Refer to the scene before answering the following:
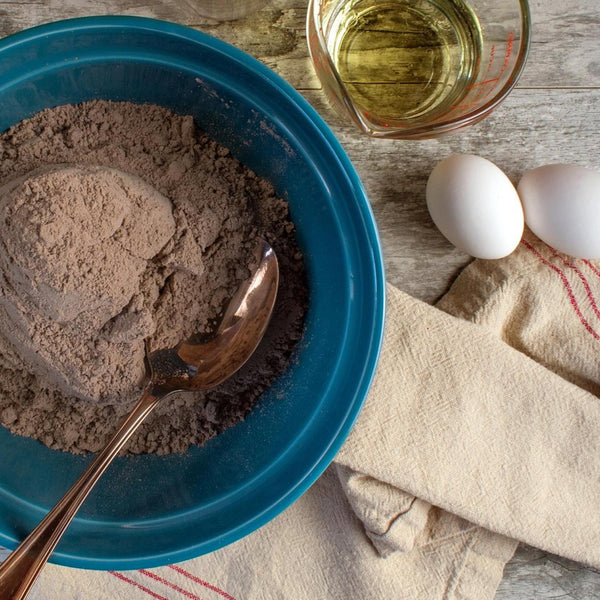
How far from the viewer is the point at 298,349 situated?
2.78ft

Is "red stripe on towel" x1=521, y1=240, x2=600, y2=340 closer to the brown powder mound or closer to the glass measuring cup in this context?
the glass measuring cup

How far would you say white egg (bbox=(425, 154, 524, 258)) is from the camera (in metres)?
0.84

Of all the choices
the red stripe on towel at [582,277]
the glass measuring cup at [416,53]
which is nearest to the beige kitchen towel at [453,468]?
the red stripe on towel at [582,277]

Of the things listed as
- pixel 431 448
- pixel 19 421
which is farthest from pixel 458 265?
pixel 19 421

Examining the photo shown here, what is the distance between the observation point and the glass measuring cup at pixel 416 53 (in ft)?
2.84

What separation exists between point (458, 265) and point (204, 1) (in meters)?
0.53

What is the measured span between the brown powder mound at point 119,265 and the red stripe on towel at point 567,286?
368mm

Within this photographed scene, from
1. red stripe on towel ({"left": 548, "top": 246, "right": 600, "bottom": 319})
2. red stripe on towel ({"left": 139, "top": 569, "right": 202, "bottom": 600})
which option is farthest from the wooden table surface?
red stripe on towel ({"left": 139, "top": 569, "right": 202, "bottom": 600})

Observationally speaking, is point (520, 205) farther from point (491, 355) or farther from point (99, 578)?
point (99, 578)

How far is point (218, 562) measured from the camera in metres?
0.98

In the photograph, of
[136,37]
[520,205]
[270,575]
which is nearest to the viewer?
[136,37]

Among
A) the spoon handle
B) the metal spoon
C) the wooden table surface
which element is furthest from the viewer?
the wooden table surface

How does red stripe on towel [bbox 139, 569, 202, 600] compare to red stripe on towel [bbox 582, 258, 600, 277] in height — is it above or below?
below

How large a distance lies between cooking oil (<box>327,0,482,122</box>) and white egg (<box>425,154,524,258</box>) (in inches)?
4.3
